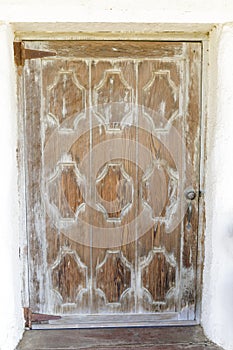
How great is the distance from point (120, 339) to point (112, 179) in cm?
92

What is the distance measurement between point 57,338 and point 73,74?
1506mm

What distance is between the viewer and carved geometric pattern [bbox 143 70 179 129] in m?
2.45

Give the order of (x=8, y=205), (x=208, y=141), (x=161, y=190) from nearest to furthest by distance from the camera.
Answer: (x=8, y=205)
(x=208, y=141)
(x=161, y=190)

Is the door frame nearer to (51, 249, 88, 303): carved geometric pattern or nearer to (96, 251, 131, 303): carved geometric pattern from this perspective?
(51, 249, 88, 303): carved geometric pattern

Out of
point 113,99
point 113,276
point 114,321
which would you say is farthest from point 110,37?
point 114,321

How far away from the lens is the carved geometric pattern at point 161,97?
8.03 feet

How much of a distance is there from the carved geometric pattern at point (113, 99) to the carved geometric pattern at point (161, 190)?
33 centimetres

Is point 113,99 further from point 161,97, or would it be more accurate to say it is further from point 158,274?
point 158,274

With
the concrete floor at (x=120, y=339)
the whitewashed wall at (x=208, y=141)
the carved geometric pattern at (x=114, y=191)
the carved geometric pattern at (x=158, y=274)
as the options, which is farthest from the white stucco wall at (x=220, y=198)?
the carved geometric pattern at (x=114, y=191)

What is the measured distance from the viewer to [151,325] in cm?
263

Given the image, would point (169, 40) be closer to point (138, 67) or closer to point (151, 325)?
point (138, 67)

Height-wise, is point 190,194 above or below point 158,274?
above

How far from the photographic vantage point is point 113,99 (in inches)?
96.7
